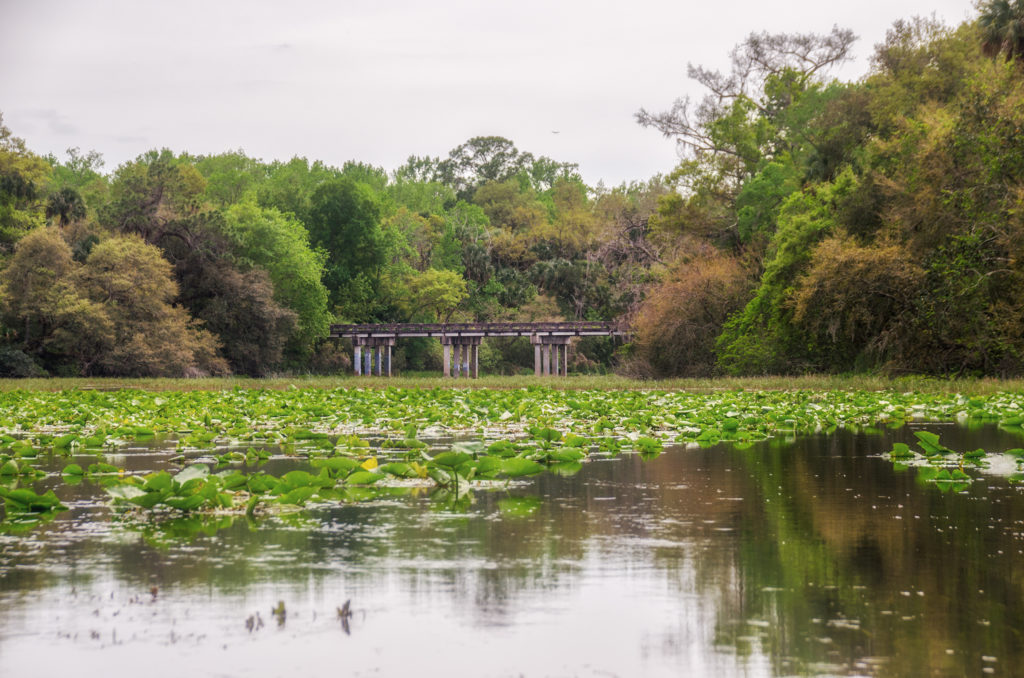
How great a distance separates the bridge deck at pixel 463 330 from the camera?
60.6m

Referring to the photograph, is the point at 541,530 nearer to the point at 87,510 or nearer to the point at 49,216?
the point at 87,510

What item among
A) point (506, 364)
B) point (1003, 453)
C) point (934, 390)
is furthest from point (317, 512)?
point (506, 364)

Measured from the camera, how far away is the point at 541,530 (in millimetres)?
5203

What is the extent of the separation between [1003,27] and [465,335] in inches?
1613

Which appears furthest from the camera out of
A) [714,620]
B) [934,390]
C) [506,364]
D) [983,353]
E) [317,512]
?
[506,364]

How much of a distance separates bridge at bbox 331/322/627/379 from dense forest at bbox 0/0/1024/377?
2.36 meters

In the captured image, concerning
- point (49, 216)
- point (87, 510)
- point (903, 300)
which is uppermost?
point (49, 216)

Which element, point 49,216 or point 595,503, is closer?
point 595,503

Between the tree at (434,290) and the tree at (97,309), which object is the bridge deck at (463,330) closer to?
the tree at (434,290)

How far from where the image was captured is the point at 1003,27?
2816cm

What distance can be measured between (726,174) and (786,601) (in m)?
44.8

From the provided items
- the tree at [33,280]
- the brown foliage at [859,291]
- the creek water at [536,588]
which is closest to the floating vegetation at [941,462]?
the creek water at [536,588]

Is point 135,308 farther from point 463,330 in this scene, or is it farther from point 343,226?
point 343,226

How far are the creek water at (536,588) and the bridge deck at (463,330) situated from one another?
54019 millimetres
